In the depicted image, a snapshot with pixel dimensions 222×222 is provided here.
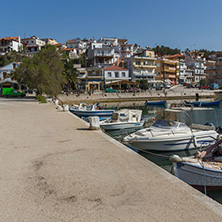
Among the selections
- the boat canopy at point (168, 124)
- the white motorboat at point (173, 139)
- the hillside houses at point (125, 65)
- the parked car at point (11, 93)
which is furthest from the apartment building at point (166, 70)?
the white motorboat at point (173, 139)

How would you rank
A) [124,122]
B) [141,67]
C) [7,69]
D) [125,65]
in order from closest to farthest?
[124,122] → [7,69] → [141,67] → [125,65]

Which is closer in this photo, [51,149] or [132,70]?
[51,149]

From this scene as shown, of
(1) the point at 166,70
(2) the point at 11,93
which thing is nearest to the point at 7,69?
(2) the point at 11,93

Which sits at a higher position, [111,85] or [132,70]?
[132,70]

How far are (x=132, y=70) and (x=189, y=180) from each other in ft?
235

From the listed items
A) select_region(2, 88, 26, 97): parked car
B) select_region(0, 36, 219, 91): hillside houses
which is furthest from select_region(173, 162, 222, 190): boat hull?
select_region(2, 88, 26, 97): parked car

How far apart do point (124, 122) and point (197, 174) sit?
13.8 metres

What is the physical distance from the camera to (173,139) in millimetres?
14312

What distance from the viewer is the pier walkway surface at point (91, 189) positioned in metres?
4.65

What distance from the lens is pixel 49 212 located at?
4742 mm

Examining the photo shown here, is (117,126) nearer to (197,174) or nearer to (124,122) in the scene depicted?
(124,122)

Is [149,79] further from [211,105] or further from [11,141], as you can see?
[11,141]

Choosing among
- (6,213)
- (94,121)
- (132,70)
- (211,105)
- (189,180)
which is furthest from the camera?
(132,70)

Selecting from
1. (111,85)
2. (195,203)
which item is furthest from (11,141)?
(111,85)
